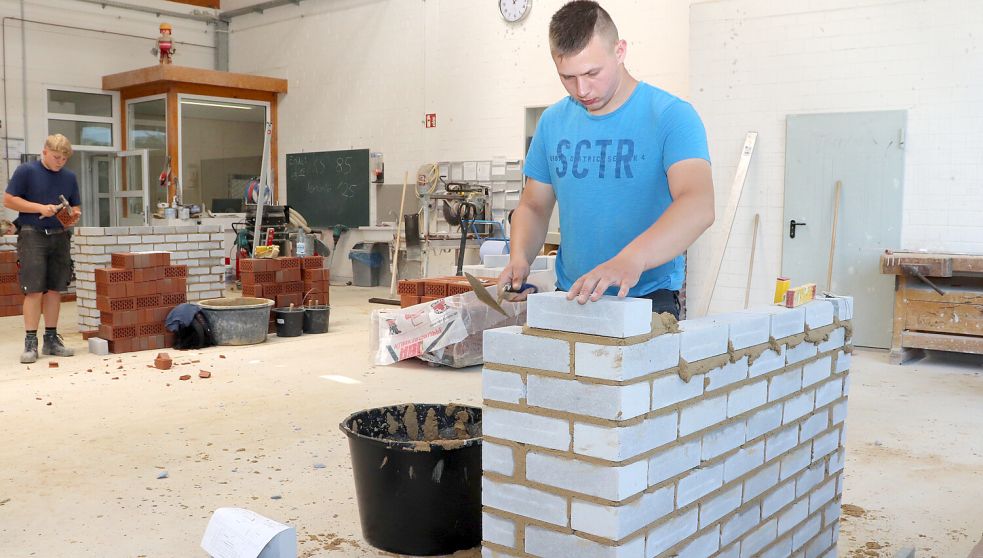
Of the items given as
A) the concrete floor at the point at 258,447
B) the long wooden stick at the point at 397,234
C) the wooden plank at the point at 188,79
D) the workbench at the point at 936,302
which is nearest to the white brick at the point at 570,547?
the concrete floor at the point at 258,447

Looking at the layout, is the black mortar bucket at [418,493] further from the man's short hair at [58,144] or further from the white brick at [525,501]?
the man's short hair at [58,144]

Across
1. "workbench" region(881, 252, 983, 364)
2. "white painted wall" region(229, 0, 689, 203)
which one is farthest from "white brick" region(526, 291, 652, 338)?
"white painted wall" region(229, 0, 689, 203)

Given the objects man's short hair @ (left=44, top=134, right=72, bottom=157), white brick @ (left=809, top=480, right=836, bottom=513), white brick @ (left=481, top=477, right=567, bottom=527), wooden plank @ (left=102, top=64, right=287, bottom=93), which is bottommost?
white brick @ (left=809, top=480, right=836, bottom=513)

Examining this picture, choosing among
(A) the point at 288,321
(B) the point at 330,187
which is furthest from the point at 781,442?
(B) the point at 330,187

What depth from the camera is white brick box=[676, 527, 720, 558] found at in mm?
2012

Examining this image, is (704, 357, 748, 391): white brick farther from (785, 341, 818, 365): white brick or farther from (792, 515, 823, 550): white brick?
(792, 515, 823, 550): white brick

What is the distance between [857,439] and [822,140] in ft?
11.6

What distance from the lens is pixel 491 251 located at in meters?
7.90

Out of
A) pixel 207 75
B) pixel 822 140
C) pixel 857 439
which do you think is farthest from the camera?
pixel 207 75

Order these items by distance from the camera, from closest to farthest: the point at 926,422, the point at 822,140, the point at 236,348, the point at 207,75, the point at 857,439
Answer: the point at 857,439 → the point at 926,422 → the point at 236,348 → the point at 822,140 → the point at 207,75

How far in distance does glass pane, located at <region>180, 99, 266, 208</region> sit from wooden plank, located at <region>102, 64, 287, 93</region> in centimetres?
43

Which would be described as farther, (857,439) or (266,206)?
(266,206)

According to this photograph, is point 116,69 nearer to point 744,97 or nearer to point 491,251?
point 491,251

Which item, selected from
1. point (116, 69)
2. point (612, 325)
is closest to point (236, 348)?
point (612, 325)
